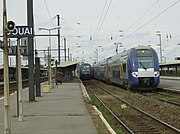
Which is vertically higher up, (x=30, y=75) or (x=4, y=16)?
(x=4, y=16)

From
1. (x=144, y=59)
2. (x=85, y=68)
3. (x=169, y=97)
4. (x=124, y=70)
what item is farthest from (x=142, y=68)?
(x=85, y=68)

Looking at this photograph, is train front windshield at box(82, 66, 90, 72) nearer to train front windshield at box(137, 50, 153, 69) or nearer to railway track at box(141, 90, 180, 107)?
train front windshield at box(137, 50, 153, 69)

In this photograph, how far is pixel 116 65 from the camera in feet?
121

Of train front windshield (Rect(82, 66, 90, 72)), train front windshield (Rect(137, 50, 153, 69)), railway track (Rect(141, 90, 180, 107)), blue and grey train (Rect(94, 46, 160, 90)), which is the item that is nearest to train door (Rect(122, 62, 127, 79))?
blue and grey train (Rect(94, 46, 160, 90))

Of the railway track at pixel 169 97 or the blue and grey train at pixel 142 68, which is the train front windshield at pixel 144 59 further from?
the railway track at pixel 169 97

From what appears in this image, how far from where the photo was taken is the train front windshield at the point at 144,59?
28.9 m

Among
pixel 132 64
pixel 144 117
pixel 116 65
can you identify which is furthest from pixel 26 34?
pixel 116 65

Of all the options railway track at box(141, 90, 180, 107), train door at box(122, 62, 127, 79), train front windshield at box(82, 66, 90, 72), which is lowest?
railway track at box(141, 90, 180, 107)

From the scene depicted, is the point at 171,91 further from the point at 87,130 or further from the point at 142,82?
the point at 87,130

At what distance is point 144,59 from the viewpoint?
95.6 ft

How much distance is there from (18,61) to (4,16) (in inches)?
139

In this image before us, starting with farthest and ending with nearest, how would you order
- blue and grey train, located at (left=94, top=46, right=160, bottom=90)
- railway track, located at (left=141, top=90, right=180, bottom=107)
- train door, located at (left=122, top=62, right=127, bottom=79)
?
train door, located at (left=122, top=62, right=127, bottom=79)
blue and grey train, located at (left=94, top=46, right=160, bottom=90)
railway track, located at (left=141, top=90, right=180, bottom=107)

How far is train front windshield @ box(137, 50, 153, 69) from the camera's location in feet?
94.7

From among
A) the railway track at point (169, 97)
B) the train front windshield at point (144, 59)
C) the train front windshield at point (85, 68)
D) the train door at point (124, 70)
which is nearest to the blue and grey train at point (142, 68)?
the train front windshield at point (144, 59)
